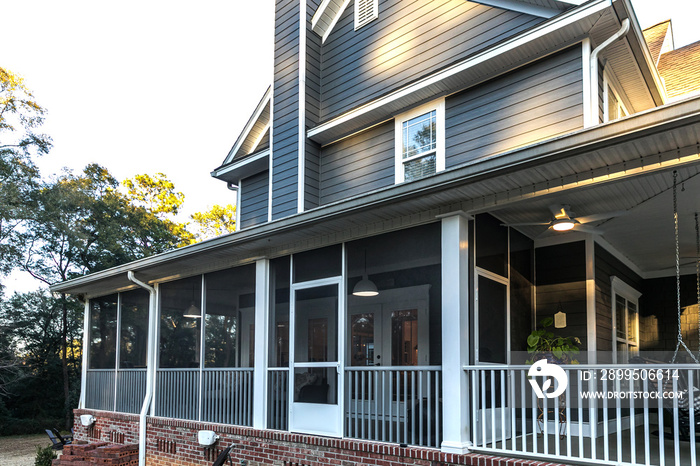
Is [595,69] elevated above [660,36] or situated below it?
below

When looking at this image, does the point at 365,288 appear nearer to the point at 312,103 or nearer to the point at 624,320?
the point at 624,320

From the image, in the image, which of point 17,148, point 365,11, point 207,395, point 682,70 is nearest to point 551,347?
point 207,395

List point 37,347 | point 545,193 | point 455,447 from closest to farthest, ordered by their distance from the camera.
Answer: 1. point 545,193
2. point 455,447
3. point 37,347

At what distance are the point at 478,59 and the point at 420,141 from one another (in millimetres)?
1611

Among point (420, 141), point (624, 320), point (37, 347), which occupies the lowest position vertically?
point (37, 347)

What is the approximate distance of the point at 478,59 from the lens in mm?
7863

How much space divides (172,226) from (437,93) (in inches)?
754

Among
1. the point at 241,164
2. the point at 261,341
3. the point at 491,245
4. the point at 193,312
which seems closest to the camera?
the point at 491,245

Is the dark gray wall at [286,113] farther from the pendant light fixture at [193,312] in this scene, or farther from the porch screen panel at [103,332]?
the porch screen panel at [103,332]

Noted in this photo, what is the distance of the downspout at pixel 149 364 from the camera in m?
9.47

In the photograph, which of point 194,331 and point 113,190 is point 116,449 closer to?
point 194,331

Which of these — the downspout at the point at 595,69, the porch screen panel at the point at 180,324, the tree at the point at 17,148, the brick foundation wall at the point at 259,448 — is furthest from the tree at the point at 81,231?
the downspout at the point at 595,69

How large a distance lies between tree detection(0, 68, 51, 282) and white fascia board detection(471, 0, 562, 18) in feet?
54.5

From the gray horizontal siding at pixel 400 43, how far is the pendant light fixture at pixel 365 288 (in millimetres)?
3860
